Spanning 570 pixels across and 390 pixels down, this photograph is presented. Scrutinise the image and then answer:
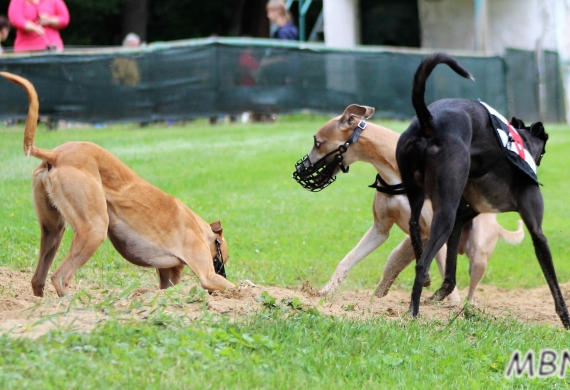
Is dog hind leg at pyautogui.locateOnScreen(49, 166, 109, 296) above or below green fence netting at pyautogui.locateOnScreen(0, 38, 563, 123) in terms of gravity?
below

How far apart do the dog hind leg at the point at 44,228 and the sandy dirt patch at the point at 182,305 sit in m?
0.15

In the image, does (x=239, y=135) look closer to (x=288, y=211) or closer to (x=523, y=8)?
(x=288, y=211)

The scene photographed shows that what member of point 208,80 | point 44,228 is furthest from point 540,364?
point 208,80

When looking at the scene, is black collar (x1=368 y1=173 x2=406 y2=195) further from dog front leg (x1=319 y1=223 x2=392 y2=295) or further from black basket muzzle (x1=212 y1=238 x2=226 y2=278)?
black basket muzzle (x1=212 y1=238 x2=226 y2=278)

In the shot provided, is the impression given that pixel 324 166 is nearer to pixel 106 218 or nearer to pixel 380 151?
pixel 380 151

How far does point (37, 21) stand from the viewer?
15.9 metres

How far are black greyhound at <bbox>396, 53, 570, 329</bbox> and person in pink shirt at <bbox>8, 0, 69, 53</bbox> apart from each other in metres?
10.8

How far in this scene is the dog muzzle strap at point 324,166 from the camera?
754cm

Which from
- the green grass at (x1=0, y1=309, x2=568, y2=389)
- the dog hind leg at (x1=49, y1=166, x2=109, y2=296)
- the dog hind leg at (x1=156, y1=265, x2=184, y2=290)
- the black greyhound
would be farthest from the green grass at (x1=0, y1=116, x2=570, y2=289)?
the green grass at (x1=0, y1=309, x2=568, y2=389)

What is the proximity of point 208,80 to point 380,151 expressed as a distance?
10472 millimetres

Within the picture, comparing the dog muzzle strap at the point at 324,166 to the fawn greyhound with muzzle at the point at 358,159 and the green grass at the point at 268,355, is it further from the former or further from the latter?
the green grass at the point at 268,355

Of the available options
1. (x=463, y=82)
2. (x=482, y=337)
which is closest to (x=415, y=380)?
(x=482, y=337)

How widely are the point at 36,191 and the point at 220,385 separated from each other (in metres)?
2.52

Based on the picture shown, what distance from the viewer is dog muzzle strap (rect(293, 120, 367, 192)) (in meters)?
7.54
